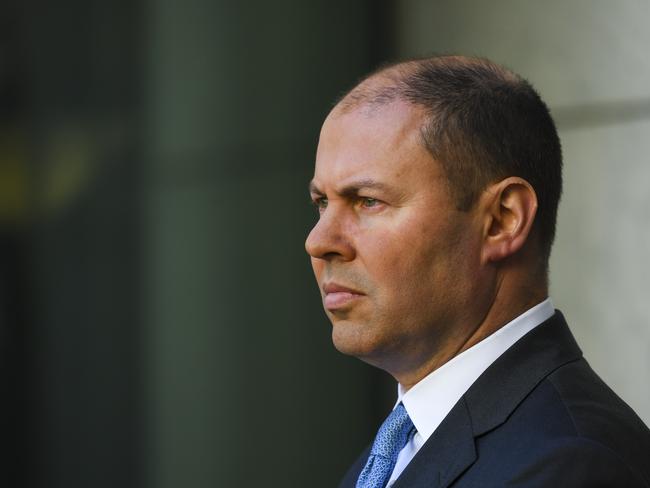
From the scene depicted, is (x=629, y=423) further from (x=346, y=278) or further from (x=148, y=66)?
(x=148, y=66)

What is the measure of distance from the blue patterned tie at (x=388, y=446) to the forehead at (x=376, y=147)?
1.84 ft

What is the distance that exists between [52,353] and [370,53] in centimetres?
243

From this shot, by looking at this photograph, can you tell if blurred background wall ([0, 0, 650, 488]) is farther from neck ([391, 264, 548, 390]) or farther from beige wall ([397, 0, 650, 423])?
neck ([391, 264, 548, 390])

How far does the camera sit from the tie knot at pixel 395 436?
2.50m

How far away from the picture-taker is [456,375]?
2424 mm

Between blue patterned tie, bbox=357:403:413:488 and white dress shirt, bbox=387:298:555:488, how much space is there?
0.03 metres

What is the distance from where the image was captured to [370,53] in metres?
6.07

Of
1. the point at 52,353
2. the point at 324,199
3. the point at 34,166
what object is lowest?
the point at 52,353

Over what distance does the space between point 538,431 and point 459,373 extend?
1.10 feet

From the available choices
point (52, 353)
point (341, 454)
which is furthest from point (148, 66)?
point (341, 454)

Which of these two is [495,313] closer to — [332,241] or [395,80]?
[332,241]

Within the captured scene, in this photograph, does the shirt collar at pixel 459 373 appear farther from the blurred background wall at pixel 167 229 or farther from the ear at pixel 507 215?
the blurred background wall at pixel 167 229

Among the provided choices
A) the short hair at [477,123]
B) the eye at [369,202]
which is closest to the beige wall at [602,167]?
the short hair at [477,123]

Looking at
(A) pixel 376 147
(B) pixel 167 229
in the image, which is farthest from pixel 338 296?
(B) pixel 167 229
